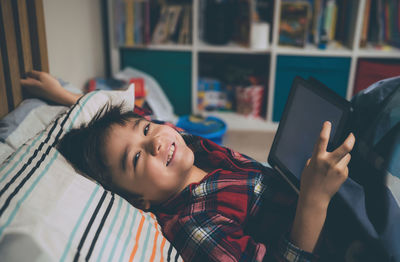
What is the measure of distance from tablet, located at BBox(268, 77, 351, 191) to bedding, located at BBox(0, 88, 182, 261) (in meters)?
0.36

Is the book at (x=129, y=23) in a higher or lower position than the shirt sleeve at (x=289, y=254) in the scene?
higher

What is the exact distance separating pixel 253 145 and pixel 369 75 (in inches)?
36.2

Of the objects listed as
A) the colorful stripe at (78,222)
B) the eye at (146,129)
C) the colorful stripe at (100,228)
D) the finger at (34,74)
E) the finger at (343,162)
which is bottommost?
the colorful stripe at (100,228)

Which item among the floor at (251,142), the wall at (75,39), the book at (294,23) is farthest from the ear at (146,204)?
the book at (294,23)

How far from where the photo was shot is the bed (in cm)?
61

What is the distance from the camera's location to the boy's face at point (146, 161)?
3.10ft

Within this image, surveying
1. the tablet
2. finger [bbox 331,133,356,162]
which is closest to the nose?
the tablet

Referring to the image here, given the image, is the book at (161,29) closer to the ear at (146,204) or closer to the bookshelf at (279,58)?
the bookshelf at (279,58)

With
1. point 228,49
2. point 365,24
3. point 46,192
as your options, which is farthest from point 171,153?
point 365,24

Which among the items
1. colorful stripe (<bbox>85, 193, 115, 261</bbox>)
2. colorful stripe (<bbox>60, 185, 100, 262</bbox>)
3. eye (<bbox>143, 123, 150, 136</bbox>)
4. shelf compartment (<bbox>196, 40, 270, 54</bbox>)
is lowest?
colorful stripe (<bbox>85, 193, 115, 261</bbox>)

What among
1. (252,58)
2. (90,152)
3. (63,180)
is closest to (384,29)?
(252,58)

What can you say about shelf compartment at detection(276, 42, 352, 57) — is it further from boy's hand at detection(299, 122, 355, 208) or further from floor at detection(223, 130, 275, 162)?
boy's hand at detection(299, 122, 355, 208)

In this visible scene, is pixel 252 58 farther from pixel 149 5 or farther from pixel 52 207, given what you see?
pixel 52 207

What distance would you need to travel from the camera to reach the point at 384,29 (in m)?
2.60
